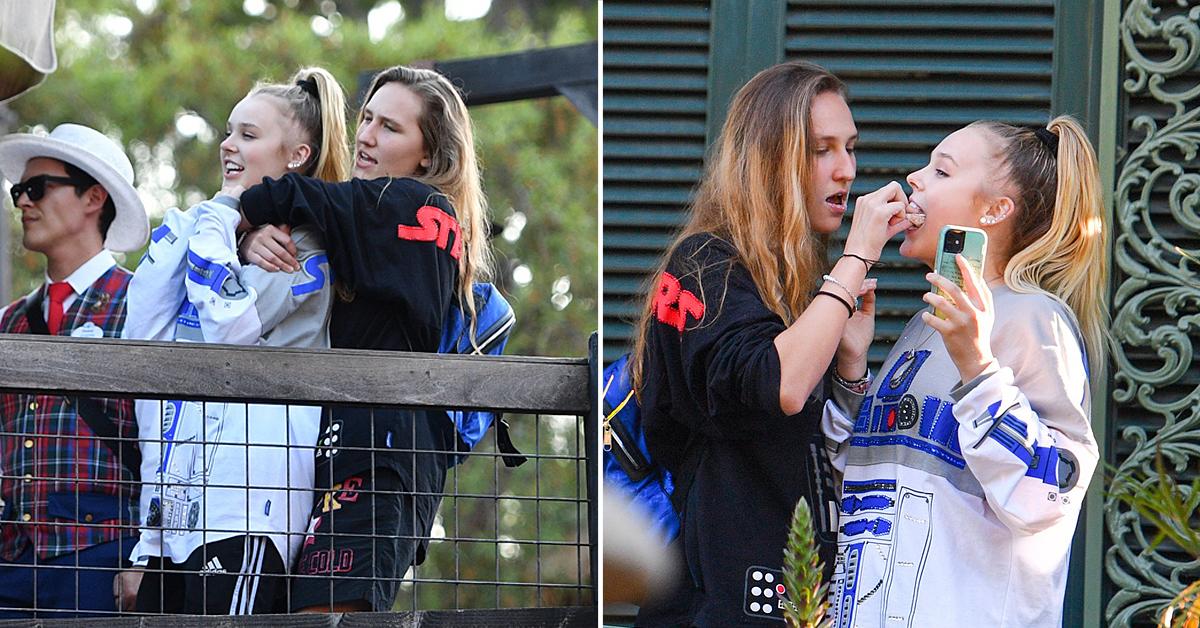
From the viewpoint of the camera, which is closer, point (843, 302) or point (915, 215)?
point (843, 302)

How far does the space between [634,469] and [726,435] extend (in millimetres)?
247

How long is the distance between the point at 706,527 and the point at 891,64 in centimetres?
118

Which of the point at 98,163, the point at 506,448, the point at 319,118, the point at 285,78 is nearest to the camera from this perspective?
the point at 506,448

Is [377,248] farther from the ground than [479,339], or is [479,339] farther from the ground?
[377,248]

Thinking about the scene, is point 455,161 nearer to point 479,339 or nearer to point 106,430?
point 479,339

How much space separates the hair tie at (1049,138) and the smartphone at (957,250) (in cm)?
34

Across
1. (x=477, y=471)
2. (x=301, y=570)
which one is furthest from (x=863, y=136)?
(x=477, y=471)

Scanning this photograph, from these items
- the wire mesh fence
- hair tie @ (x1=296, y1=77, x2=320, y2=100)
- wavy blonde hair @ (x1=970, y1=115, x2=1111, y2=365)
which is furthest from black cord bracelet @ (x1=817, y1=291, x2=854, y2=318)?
hair tie @ (x1=296, y1=77, x2=320, y2=100)

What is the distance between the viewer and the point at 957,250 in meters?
3.09

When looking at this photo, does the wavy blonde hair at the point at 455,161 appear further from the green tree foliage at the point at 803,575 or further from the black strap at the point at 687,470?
the green tree foliage at the point at 803,575

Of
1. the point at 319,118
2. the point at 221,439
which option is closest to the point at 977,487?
the point at 221,439

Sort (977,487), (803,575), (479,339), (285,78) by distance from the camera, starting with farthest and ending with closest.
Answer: (285,78) → (479,339) → (977,487) → (803,575)

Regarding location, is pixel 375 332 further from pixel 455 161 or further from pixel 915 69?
pixel 915 69

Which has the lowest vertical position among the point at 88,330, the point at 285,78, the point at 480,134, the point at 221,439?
the point at 221,439
